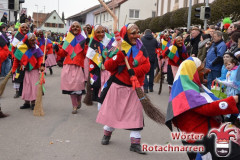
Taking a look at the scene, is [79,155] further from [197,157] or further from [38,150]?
[197,157]

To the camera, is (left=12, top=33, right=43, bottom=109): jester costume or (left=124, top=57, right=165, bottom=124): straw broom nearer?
(left=124, top=57, right=165, bottom=124): straw broom

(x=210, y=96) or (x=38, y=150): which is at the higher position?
(x=210, y=96)

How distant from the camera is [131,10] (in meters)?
52.5

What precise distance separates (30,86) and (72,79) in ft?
3.70

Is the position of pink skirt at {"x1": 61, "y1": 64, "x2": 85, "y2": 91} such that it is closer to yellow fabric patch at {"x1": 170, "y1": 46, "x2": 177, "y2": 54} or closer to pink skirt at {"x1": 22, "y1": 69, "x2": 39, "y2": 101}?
pink skirt at {"x1": 22, "y1": 69, "x2": 39, "y2": 101}

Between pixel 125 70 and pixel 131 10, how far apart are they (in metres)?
48.5

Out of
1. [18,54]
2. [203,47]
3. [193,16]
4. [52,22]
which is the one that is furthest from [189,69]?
[52,22]

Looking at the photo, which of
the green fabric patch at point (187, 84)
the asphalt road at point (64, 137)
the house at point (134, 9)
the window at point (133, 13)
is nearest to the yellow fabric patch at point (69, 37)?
the asphalt road at point (64, 137)

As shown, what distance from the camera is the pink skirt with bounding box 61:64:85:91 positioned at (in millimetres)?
7672

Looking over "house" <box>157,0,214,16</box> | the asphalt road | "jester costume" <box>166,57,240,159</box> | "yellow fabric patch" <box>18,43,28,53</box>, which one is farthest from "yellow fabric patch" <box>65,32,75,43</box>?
"house" <box>157,0,214,16</box>

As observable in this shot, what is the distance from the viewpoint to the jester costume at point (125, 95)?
5.12 metres

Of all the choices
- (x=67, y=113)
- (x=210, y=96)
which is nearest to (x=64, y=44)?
(x=67, y=113)

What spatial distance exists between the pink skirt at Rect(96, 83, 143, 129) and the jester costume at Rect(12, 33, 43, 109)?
10.9ft

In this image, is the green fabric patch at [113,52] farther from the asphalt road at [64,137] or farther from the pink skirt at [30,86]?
the pink skirt at [30,86]
